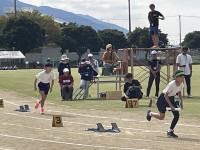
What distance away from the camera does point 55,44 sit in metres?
109

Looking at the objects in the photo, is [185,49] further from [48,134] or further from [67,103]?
[48,134]

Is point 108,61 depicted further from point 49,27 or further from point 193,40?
point 193,40

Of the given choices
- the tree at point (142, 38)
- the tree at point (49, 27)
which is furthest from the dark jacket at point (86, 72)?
the tree at point (49, 27)

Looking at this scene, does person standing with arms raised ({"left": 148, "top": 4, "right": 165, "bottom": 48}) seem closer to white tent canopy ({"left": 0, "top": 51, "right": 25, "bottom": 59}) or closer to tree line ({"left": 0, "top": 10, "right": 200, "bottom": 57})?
white tent canopy ({"left": 0, "top": 51, "right": 25, "bottom": 59})

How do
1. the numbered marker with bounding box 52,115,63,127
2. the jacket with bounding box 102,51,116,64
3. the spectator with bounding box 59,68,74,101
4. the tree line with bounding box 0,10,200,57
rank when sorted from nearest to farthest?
1. the numbered marker with bounding box 52,115,63,127
2. the spectator with bounding box 59,68,74,101
3. the jacket with bounding box 102,51,116,64
4. the tree line with bounding box 0,10,200,57

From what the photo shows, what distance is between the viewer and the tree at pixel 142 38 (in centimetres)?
10531

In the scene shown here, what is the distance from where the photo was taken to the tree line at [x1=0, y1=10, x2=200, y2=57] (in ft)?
315

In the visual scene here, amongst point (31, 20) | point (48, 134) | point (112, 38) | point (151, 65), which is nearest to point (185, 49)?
point (151, 65)

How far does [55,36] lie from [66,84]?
84607 mm

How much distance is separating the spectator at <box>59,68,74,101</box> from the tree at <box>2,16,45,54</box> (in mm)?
73444

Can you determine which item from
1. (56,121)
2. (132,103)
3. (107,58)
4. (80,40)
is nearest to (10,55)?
(80,40)

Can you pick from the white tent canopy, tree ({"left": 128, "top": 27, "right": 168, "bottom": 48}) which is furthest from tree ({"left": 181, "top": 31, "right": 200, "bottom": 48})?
the white tent canopy

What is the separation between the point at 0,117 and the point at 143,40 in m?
93.1

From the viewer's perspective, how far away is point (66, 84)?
73.1 feet
